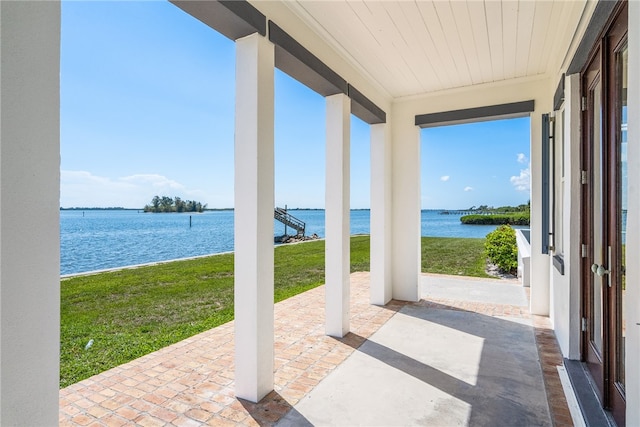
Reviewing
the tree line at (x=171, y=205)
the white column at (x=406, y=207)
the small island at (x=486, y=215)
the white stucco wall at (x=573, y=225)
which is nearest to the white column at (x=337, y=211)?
the white column at (x=406, y=207)

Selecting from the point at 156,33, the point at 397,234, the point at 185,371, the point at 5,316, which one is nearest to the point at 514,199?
the point at 397,234

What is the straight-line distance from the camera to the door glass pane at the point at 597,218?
7.91ft

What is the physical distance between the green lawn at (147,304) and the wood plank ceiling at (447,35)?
3642 mm

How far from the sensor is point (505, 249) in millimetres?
7543

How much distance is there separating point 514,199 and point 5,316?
25043mm

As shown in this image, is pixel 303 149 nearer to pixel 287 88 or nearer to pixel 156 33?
pixel 287 88

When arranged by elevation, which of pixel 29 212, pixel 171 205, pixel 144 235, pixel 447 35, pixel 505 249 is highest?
pixel 447 35

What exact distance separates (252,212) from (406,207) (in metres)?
3.32

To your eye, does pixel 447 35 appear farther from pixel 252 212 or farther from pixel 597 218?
pixel 252 212

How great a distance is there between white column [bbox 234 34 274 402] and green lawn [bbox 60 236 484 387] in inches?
59.6

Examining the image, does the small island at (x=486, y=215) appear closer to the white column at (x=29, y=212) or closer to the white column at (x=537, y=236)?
the white column at (x=537, y=236)

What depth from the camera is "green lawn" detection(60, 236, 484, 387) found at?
135 inches

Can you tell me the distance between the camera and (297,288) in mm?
6406

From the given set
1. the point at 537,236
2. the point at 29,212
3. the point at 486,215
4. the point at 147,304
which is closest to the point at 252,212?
the point at 29,212
